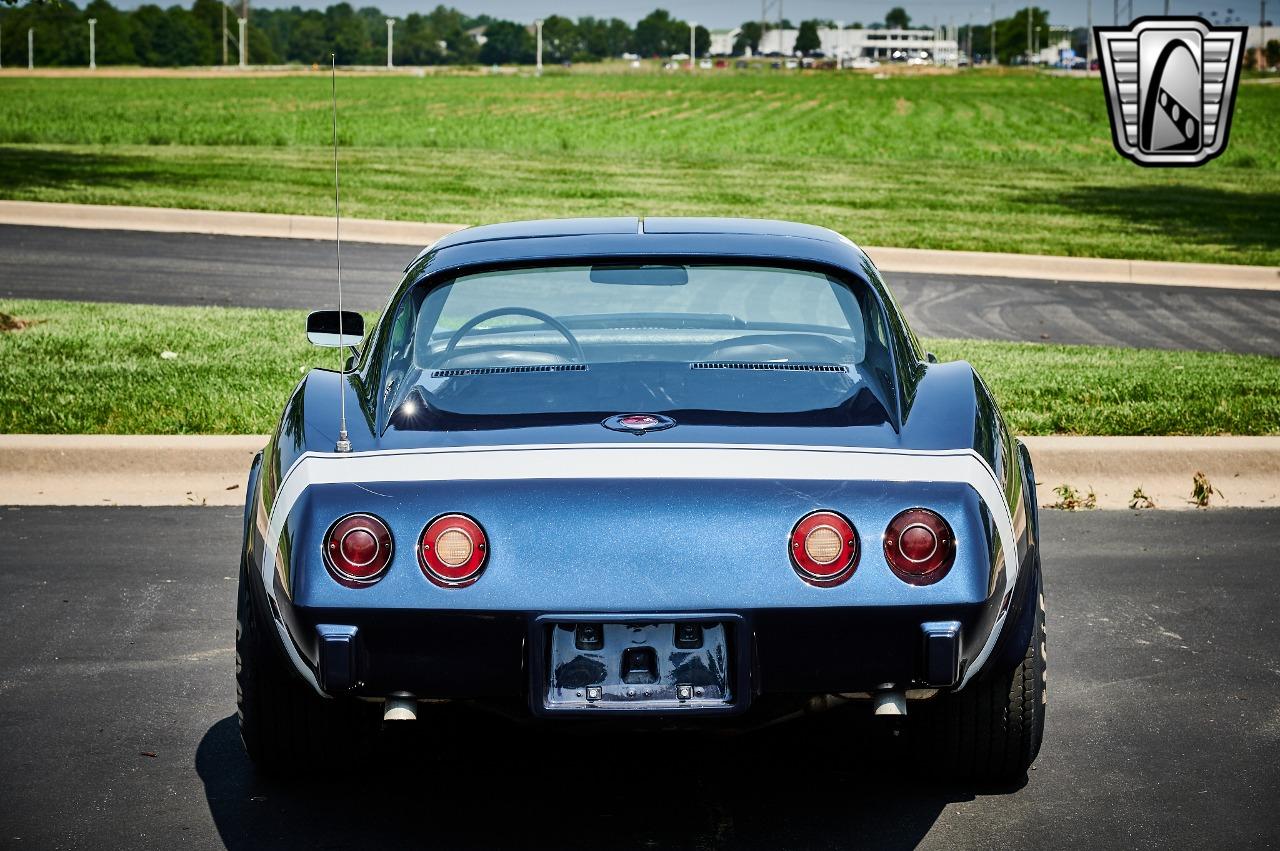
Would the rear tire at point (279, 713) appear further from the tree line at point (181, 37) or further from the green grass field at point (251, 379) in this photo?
the tree line at point (181, 37)

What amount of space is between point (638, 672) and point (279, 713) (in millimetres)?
988

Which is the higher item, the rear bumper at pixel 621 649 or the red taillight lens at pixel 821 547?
the red taillight lens at pixel 821 547

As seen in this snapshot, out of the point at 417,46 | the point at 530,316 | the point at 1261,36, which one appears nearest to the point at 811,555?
the point at 530,316

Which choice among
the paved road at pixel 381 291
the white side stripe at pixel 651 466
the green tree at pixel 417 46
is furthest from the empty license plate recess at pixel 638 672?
the green tree at pixel 417 46

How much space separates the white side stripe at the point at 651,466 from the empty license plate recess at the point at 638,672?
0.33m

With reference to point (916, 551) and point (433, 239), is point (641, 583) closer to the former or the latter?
point (916, 551)

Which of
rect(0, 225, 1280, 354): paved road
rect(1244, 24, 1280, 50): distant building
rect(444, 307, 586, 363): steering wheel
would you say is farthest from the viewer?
rect(1244, 24, 1280, 50): distant building

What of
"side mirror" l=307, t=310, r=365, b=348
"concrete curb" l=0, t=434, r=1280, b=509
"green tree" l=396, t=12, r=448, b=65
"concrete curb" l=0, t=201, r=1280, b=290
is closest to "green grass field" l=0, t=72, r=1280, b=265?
"concrete curb" l=0, t=201, r=1280, b=290

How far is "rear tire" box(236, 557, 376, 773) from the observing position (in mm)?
3668

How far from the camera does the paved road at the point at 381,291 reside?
1231cm

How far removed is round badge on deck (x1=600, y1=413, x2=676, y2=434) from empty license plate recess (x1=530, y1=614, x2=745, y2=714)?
18.7 inches

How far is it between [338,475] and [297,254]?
13043 millimetres

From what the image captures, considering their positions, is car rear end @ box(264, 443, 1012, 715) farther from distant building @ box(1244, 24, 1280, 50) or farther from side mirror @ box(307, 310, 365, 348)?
distant building @ box(1244, 24, 1280, 50)

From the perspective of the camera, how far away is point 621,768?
4.15 metres
